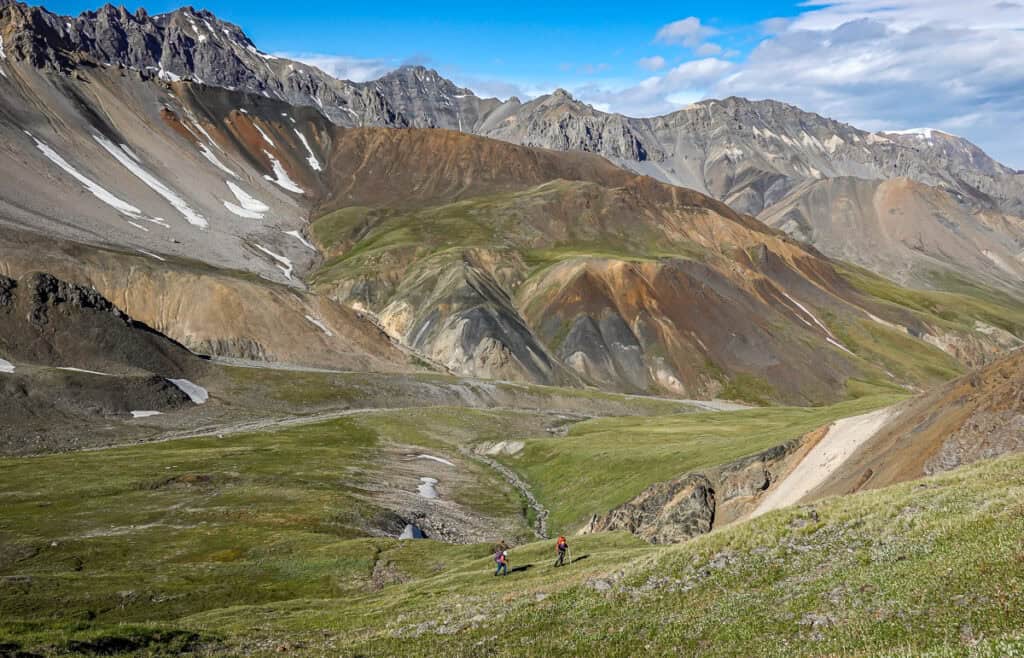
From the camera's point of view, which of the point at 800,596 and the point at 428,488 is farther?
the point at 428,488

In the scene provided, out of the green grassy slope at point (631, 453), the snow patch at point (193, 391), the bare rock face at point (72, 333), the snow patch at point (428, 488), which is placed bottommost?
the snow patch at point (428, 488)

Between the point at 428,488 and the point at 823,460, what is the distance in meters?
49.2

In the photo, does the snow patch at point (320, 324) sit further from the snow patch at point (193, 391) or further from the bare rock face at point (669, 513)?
the bare rock face at point (669, 513)

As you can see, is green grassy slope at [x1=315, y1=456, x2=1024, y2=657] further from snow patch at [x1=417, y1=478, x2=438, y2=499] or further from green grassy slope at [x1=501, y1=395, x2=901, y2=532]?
snow patch at [x1=417, y1=478, x2=438, y2=499]

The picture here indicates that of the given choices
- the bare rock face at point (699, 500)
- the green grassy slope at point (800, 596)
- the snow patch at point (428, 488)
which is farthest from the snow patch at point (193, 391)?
the green grassy slope at point (800, 596)

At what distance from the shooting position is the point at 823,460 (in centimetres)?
5956

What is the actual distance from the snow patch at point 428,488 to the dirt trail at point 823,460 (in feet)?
142

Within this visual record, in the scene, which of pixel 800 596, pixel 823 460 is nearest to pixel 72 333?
pixel 823 460

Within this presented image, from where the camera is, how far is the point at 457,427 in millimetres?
136250

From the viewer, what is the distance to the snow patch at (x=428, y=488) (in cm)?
9043

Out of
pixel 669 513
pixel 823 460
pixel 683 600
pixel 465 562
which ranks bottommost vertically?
pixel 465 562

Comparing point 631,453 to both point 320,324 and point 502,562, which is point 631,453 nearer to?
point 502,562

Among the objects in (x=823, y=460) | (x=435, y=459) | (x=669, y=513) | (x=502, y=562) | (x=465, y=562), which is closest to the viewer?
(x=502, y=562)

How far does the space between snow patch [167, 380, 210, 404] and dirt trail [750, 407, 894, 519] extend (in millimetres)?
111459
